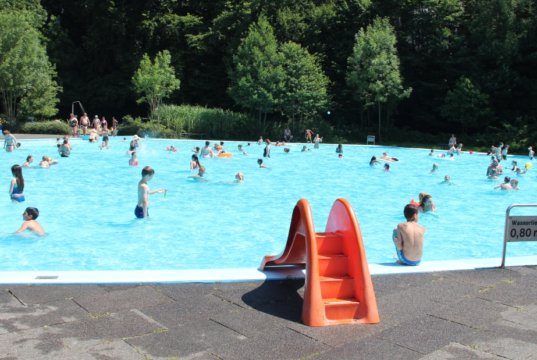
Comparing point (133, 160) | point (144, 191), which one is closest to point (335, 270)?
point (144, 191)

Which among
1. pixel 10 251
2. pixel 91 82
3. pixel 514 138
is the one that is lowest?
pixel 10 251

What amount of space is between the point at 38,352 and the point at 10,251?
7155 millimetres

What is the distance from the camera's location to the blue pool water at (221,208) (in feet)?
38.8

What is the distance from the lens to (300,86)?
41438mm

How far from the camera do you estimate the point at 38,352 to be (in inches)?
192

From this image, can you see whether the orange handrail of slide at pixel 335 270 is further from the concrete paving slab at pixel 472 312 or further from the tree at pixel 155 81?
the tree at pixel 155 81

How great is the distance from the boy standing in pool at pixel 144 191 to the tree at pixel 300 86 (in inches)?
1113

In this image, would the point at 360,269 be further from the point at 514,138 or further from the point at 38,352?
the point at 514,138

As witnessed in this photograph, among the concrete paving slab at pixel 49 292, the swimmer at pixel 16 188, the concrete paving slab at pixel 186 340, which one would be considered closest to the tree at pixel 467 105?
the swimmer at pixel 16 188

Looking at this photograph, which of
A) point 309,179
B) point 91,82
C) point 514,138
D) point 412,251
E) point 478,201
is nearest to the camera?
point 412,251

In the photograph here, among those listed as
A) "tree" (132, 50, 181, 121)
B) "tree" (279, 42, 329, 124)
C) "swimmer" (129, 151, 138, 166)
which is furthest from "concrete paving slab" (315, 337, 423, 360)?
"tree" (132, 50, 181, 121)

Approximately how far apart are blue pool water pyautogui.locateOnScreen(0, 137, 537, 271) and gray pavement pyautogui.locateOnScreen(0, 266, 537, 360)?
4.51 metres

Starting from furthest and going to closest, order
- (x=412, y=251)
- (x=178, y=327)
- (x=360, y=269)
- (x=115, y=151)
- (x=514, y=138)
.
Result: (x=514, y=138)
(x=115, y=151)
(x=412, y=251)
(x=360, y=269)
(x=178, y=327)

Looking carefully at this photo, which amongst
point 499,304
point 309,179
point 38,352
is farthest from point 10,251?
point 309,179
